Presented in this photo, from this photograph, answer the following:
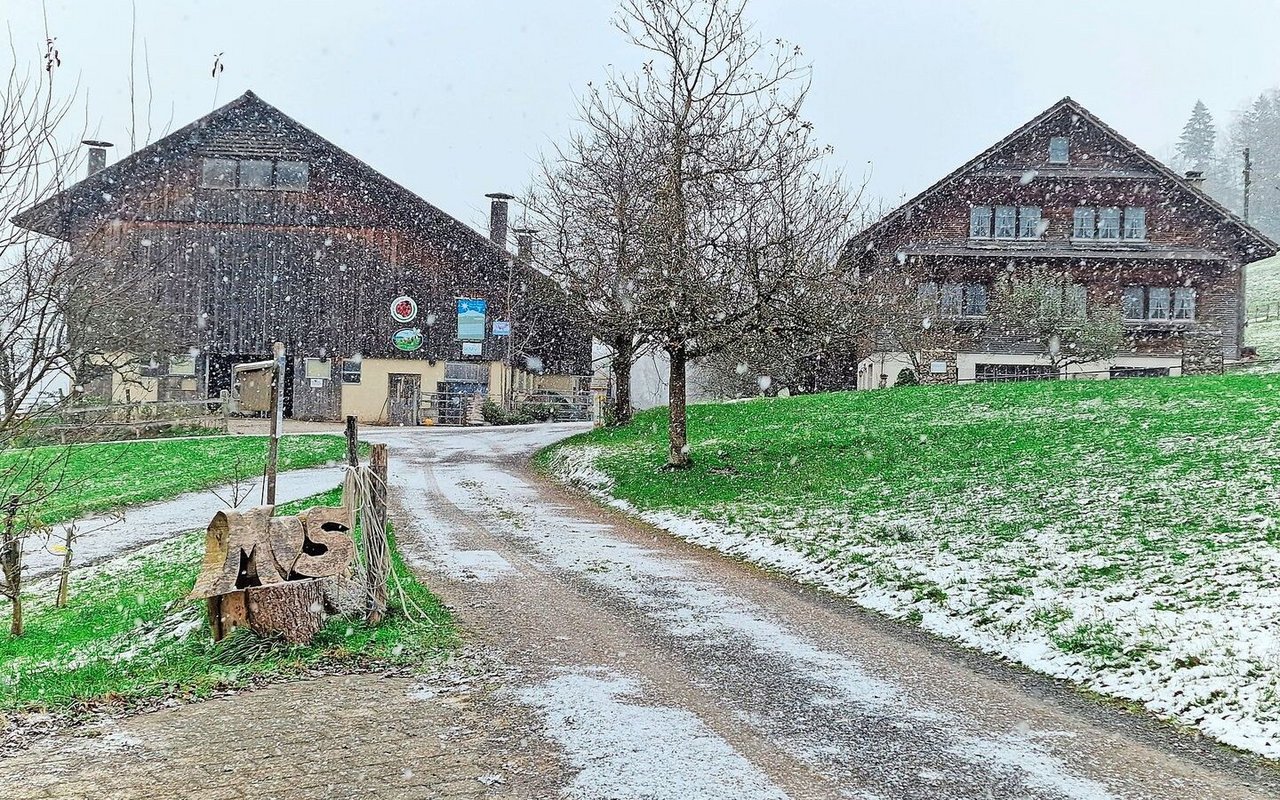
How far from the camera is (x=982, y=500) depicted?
12703 millimetres

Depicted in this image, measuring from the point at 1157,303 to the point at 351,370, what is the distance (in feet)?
104

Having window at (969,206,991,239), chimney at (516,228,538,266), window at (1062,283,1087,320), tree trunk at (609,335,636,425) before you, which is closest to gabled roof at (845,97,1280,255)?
window at (969,206,991,239)

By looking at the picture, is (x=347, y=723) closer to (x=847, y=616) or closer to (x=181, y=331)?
(x=847, y=616)

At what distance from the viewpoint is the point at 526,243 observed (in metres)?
23.0

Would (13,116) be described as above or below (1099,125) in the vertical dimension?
below

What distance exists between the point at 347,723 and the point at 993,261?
36443 mm

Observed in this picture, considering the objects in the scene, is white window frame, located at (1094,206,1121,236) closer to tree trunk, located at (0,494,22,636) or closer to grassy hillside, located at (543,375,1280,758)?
grassy hillside, located at (543,375,1280,758)

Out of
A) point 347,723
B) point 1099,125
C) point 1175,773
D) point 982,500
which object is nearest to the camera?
point 1175,773

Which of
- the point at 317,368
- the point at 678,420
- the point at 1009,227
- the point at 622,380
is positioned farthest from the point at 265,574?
the point at 1009,227

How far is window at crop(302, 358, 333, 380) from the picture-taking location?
40031 mm

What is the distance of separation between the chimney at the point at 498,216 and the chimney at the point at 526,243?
22692mm

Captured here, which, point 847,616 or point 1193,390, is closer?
point 847,616

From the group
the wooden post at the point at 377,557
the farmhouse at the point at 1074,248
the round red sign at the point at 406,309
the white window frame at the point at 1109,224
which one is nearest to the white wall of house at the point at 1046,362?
the farmhouse at the point at 1074,248

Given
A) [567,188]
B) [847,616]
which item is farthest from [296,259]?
[847,616]
